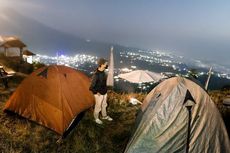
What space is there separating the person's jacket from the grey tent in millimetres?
2681

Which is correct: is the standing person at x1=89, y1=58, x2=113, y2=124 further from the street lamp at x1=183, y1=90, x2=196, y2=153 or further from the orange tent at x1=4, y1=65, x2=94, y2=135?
the street lamp at x1=183, y1=90, x2=196, y2=153

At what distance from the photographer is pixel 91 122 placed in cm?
1049

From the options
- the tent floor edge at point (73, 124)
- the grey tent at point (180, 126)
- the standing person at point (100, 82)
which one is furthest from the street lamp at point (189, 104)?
the tent floor edge at point (73, 124)

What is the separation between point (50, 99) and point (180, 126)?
4.69 metres

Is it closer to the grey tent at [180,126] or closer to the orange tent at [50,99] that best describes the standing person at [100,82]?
the orange tent at [50,99]

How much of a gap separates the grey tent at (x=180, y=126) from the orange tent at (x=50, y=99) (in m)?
2.89

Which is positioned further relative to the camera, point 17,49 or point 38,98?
point 17,49

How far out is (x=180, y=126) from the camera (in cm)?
757

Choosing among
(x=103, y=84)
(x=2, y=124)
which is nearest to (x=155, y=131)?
(x=103, y=84)

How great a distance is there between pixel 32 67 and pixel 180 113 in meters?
32.0

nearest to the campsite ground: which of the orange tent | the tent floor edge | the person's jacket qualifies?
the tent floor edge

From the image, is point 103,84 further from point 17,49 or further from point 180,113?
point 17,49

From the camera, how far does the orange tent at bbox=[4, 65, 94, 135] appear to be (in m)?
9.63

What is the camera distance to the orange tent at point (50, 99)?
31.6 ft
